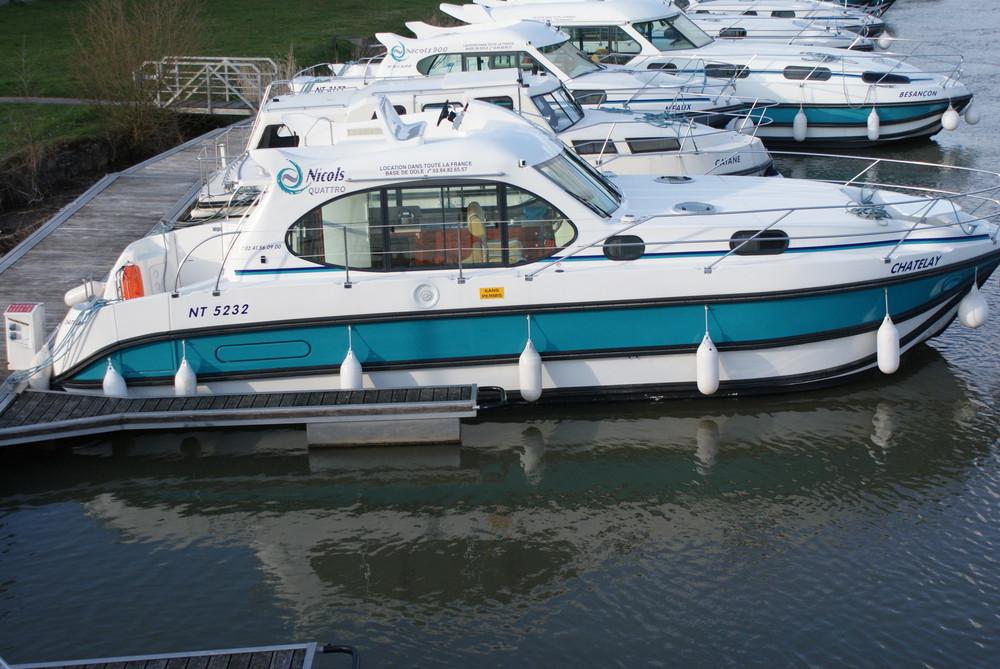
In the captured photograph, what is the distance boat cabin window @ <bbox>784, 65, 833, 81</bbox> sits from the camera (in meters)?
Result: 20.8

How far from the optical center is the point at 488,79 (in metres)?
14.9

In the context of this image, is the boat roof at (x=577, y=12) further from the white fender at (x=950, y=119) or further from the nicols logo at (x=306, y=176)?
the nicols logo at (x=306, y=176)

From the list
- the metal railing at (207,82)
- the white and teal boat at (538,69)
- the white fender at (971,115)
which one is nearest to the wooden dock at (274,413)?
the white and teal boat at (538,69)

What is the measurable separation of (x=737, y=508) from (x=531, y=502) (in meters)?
1.67

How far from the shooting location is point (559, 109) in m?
15.7

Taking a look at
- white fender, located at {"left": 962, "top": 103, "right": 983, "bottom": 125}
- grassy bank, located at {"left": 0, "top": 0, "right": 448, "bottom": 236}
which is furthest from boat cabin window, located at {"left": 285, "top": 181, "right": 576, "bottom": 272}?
white fender, located at {"left": 962, "top": 103, "right": 983, "bottom": 125}

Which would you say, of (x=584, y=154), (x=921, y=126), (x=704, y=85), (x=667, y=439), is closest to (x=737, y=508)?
(x=667, y=439)

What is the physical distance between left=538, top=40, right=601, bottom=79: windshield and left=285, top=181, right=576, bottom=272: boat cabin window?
28.8 ft

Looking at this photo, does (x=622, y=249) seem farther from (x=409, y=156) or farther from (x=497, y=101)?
(x=497, y=101)

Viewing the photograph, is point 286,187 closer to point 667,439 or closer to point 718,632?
point 667,439

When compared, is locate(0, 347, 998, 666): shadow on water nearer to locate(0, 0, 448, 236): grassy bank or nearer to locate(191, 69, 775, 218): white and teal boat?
locate(191, 69, 775, 218): white and teal boat

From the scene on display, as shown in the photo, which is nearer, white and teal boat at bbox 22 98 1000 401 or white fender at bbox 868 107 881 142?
white and teal boat at bbox 22 98 1000 401

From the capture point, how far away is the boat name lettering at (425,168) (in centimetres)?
987

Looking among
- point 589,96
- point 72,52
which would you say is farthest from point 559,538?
point 72,52
